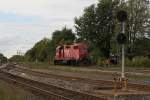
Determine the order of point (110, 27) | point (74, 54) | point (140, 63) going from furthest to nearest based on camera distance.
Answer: point (110, 27), point (74, 54), point (140, 63)

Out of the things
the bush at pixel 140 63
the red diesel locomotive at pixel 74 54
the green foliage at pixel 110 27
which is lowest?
the bush at pixel 140 63

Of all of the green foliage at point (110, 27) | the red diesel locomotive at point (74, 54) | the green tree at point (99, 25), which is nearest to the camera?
the red diesel locomotive at point (74, 54)

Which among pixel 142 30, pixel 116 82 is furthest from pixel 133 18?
pixel 116 82

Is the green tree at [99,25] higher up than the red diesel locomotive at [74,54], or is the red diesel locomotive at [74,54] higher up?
the green tree at [99,25]

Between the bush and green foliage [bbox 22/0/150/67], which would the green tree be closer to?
green foliage [bbox 22/0/150/67]

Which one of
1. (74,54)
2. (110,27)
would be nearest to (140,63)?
(74,54)

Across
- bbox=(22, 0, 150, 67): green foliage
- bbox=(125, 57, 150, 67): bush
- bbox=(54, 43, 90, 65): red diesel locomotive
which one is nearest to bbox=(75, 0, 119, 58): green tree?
bbox=(22, 0, 150, 67): green foliage

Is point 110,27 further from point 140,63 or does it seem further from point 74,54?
point 140,63

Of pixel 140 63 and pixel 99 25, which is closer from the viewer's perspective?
pixel 140 63

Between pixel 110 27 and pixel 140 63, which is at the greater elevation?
pixel 110 27

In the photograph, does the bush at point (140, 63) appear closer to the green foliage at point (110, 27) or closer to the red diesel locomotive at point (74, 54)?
the red diesel locomotive at point (74, 54)

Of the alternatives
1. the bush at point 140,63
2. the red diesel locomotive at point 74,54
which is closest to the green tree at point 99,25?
the red diesel locomotive at point 74,54

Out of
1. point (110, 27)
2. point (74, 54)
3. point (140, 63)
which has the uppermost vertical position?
point (110, 27)

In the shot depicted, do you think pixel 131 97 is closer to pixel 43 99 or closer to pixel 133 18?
pixel 43 99
